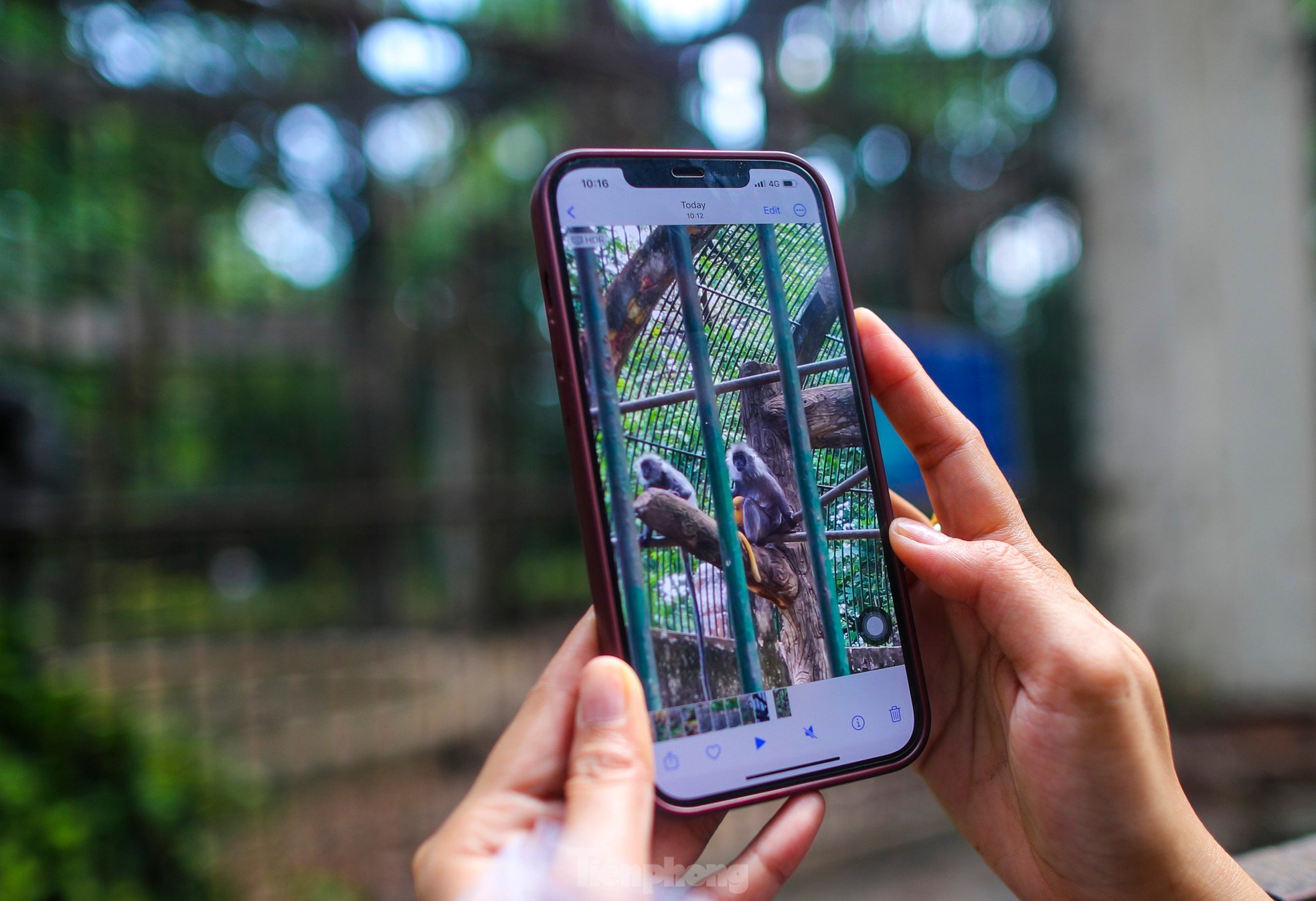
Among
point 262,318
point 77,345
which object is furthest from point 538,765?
point 262,318

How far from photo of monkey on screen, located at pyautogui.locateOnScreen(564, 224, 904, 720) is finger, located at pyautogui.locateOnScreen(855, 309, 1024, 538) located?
6 cm

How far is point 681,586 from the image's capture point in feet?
3.30

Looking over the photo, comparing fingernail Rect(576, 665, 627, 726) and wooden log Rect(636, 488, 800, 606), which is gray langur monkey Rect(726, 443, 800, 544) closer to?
wooden log Rect(636, 488, 800, 606)

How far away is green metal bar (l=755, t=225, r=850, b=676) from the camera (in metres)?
1.09

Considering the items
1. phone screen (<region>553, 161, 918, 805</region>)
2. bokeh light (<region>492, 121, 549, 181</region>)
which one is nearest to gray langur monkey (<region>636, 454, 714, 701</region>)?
phone screen (<region>553, 161, 918, 805</region>)

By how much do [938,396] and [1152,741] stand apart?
47 cm

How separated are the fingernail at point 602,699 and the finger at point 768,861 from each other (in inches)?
9.9

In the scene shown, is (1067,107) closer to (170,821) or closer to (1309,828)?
(1309,828)

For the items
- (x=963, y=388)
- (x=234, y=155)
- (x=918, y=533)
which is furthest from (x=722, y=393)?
(x=234, y=155)

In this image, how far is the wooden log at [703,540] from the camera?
100 centimetres

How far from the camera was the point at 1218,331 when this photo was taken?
4.41 meters

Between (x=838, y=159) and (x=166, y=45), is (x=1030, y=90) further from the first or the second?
(x=166, y=45)

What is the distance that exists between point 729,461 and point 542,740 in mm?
380

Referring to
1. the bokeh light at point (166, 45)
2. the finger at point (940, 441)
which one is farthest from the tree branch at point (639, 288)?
the bokeh light at point (166, 45)
